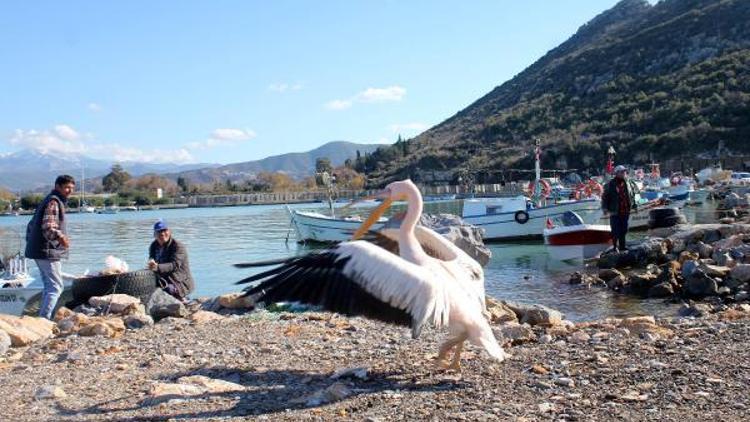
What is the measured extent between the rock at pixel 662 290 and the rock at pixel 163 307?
28.0 feet

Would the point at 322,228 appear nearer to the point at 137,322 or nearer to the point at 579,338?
the point at 137,322

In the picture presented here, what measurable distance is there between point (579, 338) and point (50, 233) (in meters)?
6.99

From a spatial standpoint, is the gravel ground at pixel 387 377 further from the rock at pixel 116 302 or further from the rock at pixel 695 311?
the rock at pixel 116 302

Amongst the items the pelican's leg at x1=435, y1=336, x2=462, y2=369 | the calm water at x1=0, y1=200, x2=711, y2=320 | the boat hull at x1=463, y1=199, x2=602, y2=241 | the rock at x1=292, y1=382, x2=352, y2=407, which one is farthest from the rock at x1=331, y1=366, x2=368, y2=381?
the boat hull at x1=463, y1=199, x2=602, y2=241

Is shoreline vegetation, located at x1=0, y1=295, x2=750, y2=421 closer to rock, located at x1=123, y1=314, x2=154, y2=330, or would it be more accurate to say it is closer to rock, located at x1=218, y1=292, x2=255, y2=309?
rock, located at x1=123, y1=314, x2=154, y2=330

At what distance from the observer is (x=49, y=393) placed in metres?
5.90

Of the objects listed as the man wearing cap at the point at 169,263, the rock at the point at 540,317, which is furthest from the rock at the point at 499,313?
the man wearing cap at the point at 169,263

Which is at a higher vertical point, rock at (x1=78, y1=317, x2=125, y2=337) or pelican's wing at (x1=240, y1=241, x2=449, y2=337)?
pelican's wing at (x1=240, y1=241, x2=449, y2=337)

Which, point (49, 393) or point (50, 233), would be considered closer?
point (49, 393)

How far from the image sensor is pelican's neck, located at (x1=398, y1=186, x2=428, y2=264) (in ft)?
19.9

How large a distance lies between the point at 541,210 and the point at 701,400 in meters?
24.3

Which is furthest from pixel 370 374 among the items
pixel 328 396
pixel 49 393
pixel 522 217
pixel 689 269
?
pixel 522 217

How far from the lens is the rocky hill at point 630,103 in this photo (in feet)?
250

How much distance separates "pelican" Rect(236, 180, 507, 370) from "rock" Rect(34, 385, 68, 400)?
173 cm
